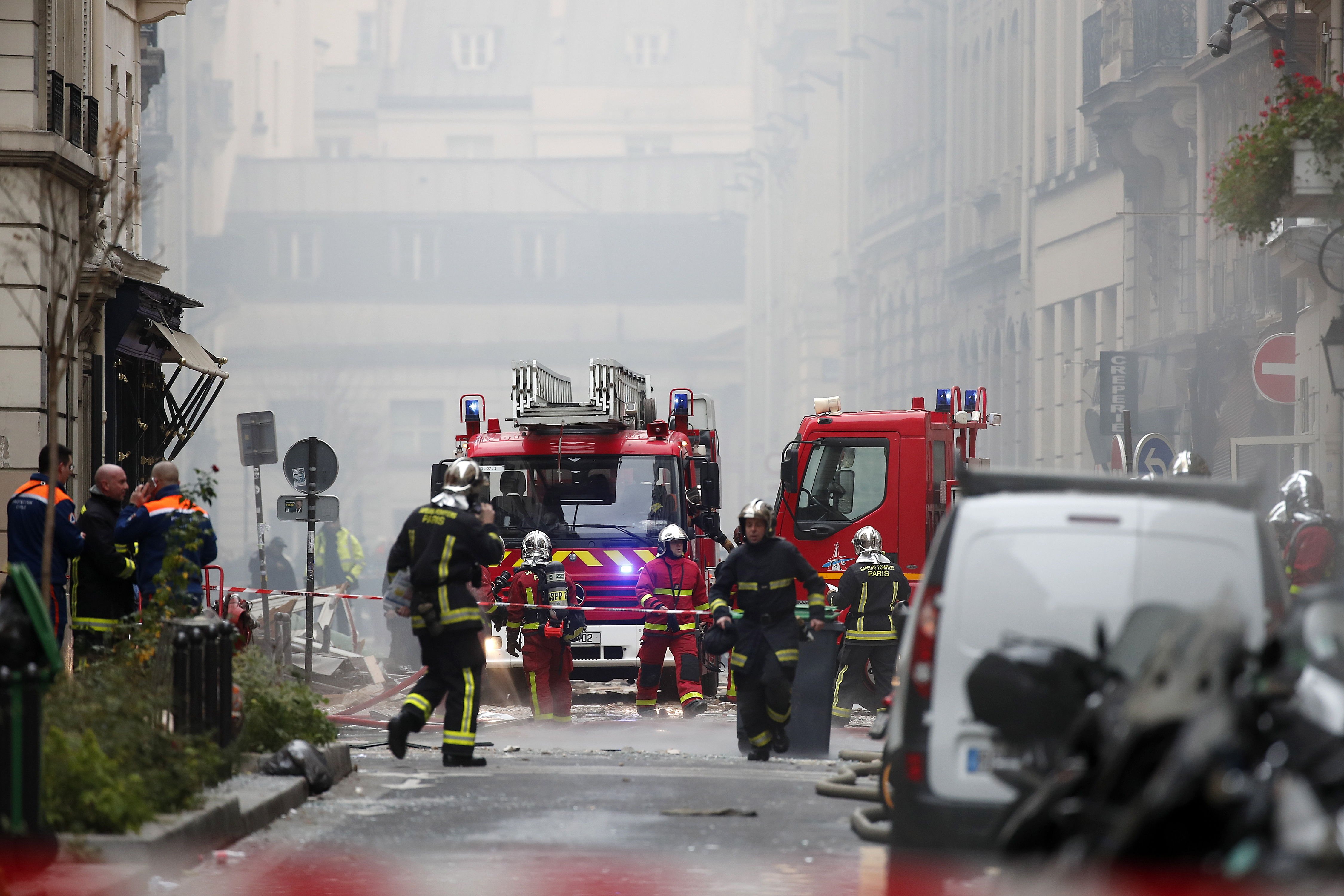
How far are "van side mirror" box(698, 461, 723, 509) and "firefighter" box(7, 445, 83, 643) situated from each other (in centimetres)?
653

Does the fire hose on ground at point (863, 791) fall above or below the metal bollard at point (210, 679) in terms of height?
below

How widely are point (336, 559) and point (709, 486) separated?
1607cm

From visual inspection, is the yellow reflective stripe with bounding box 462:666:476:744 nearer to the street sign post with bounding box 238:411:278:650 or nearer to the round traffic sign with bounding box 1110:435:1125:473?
the street sign post with bounding box 238:411:278:650

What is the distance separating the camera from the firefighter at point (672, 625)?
1686 cm

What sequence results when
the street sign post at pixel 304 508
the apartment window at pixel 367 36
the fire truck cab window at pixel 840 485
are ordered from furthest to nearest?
the apartment window at pixel 367 36 → the fire truck cab window at pixel 840 485 → the street sign post at pixel 304 508

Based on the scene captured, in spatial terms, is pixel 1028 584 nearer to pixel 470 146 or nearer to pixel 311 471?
pixel 311 471

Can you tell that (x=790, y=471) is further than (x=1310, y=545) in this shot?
Yes

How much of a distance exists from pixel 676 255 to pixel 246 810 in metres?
92.9

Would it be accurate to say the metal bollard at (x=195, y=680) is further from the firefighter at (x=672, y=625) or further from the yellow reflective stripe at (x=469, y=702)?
the firefighter at (x=672, y=625)

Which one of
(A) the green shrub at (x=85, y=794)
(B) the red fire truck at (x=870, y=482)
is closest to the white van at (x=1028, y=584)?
(A) the green shrub at (x=85, y=794)

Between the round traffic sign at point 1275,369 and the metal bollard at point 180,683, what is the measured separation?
41.9 ft

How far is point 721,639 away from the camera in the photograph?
42.7 feet

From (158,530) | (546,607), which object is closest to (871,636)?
(546,607)

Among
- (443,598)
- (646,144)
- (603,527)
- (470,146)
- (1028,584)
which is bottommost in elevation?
(443,598)
